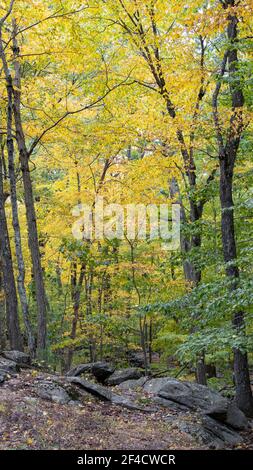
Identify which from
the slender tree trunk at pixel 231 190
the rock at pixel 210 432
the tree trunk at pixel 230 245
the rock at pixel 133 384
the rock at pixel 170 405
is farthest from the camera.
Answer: the rock at pixel 133 384

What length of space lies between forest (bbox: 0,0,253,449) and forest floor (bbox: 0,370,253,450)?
0.17ft

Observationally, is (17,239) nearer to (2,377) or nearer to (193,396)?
(2,377)

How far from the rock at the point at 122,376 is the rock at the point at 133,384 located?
1.04ft

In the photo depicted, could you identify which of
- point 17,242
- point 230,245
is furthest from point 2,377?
point 230,245

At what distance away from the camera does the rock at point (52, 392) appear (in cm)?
715

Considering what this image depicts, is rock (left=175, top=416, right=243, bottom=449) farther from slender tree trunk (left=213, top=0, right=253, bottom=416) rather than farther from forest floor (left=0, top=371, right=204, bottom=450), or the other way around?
slender tree trunk (left=213, top=0, right=253, bottom=416)

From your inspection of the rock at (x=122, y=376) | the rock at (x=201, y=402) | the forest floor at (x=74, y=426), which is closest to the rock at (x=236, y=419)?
the rock at (x=201, y=402)

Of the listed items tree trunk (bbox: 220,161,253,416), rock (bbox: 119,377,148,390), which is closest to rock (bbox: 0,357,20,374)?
rock (bbox: 119,377,148,390)

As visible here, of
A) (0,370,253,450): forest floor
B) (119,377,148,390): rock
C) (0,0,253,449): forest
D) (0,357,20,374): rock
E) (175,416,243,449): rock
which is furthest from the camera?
(119,377,148,390): rock

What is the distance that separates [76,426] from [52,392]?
1309 millimetres

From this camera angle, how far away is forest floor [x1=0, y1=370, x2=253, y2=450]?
543cm

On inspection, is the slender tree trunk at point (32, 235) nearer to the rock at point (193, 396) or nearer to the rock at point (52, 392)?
the rock at point (52, 392)

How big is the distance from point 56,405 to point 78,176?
10.8 m
